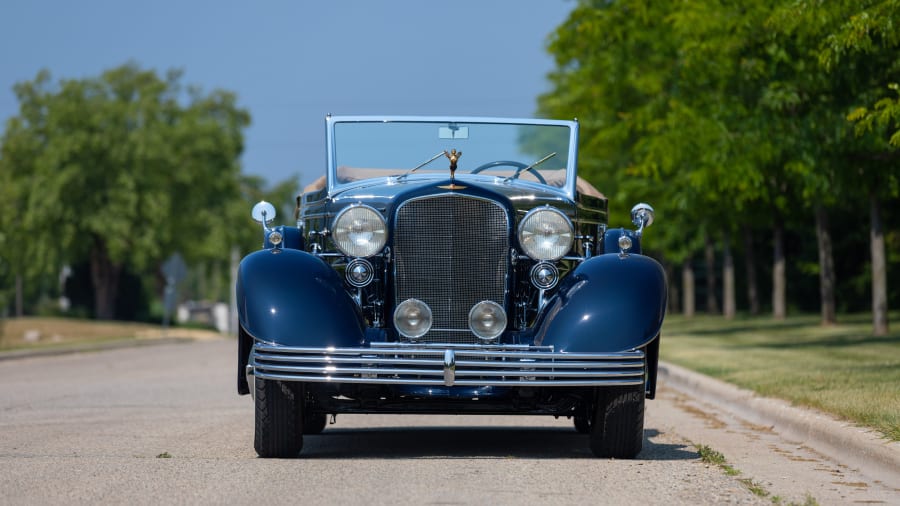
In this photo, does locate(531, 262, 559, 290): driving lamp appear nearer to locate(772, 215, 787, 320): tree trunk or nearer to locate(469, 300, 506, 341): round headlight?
locate(469, 300, 506, 341): round headlight

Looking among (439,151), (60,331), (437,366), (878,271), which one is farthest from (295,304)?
(60,331)

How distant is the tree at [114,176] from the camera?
50.1 metres

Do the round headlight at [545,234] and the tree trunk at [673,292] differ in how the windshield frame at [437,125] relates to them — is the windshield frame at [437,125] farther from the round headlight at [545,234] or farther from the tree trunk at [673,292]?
the tree trunk at [673,292]

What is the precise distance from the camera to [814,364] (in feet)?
52.6

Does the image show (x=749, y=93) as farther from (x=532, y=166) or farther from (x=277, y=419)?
(x=277, y=419)

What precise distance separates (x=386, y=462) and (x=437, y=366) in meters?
0.77

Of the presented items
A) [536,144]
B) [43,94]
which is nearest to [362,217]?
[536,144]

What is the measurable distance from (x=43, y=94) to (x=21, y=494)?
48.0m

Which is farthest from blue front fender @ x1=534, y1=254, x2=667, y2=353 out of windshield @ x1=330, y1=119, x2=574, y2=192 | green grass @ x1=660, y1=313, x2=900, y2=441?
green grass @ x1=660, y1=313, x2=900, y2=441

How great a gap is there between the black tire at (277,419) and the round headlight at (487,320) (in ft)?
3.73

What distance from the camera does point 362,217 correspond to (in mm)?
8289

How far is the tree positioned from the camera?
50.1 m

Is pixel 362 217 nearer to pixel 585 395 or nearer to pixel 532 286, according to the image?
pixel 532 286

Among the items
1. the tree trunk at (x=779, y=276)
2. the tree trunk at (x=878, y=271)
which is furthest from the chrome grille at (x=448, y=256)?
the tree trunk at (x=779, y=276)
